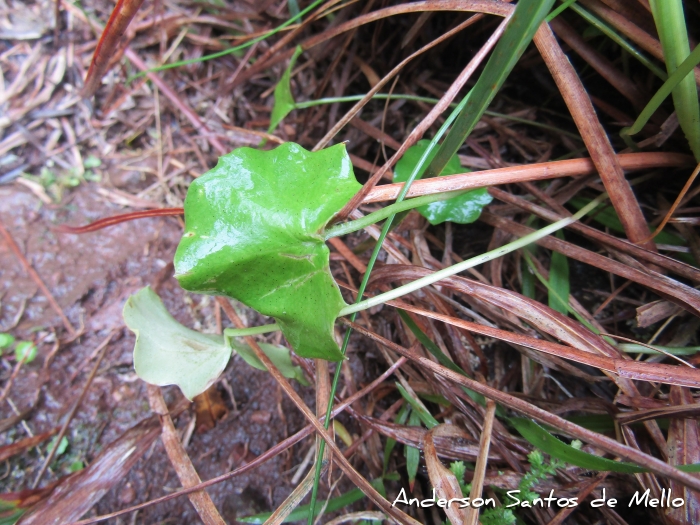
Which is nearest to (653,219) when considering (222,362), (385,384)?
(385,384)

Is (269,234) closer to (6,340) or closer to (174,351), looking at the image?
(174,351)

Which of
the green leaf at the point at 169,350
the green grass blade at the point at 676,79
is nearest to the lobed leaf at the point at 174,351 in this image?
the green leaf at the point at 169,350

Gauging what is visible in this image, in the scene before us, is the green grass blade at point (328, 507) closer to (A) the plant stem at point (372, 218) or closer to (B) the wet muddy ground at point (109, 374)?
(B) the wet muddy ground at point (109, 374)

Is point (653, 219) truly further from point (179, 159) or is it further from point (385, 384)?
point (179, 159)

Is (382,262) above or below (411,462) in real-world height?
above

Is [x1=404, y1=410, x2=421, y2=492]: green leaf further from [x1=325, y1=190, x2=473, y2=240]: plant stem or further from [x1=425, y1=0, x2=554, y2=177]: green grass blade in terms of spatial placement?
[x1=425, y1=0, x2=554, y2=177]: green grass blade

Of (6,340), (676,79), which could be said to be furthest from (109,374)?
(676,79)

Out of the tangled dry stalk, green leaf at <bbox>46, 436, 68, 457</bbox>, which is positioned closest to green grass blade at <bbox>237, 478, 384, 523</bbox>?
the tangled dry stalk
